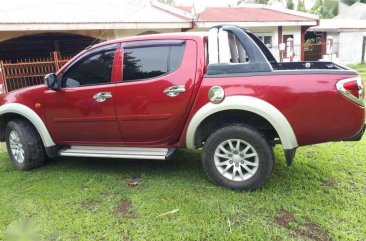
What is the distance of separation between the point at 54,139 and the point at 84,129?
55 cm

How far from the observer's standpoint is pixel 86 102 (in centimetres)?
436

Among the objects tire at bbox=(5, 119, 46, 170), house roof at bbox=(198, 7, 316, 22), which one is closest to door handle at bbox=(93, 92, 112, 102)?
tire at bbox=(5, 119, 46, 170)

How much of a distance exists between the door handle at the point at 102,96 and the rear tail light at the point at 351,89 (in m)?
2.46

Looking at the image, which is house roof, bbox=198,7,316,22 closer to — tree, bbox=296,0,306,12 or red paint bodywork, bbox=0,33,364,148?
red paint bodywork, bbox=0,33,364,148

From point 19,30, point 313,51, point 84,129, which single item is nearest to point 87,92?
point 84,129

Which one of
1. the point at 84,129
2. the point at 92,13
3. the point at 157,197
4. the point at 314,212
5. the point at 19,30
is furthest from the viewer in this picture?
the point at 92,13

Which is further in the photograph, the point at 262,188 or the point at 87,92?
the point at 87,92

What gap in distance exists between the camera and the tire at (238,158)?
3717 millimetres

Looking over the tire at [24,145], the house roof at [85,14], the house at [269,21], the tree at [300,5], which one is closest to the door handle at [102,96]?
the tire at [24,145]

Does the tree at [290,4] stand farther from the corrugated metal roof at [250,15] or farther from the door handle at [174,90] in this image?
the door handle at [174,90]

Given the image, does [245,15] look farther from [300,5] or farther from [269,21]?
[300,5]

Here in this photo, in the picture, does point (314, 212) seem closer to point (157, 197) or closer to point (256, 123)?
point (256, 123)

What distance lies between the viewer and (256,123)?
392cm

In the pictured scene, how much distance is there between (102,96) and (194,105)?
1.14 metres
